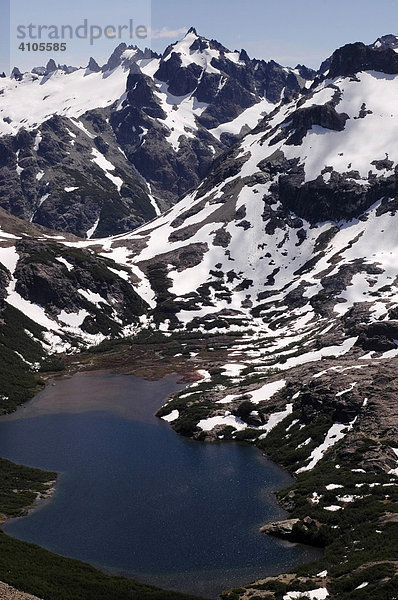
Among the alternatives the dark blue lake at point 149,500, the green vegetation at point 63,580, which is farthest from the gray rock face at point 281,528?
the green vegetation at point 63,580

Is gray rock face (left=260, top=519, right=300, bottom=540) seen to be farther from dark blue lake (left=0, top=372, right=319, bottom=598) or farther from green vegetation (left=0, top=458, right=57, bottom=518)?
green vegetation (left=0, top=458, right=57, bottom=518)

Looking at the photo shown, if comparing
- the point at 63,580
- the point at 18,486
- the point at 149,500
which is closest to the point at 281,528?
the point at 149,500

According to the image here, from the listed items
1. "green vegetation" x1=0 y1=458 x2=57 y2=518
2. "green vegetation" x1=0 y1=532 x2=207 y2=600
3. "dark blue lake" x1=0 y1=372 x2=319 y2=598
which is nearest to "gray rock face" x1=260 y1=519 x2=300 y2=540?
"dark blue lake" x1=0 y1=372 x2=319 y2=598

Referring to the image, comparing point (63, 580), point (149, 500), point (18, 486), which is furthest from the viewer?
point (18, 486)

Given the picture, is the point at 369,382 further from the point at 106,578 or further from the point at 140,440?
the point at 106,578

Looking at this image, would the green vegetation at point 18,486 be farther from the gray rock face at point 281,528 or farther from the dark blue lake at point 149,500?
the gray rock face at point 281,528

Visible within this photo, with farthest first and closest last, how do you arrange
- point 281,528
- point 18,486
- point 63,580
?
point 18,486 < point 281,528 < point 63,580

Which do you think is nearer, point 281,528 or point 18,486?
point 281,528

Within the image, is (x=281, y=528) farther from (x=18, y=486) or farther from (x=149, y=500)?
(x=18, y=486)

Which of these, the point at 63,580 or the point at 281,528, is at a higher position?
the point at 281,528

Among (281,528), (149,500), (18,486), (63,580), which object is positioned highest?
(18,486)
